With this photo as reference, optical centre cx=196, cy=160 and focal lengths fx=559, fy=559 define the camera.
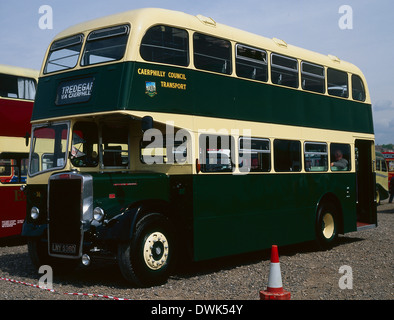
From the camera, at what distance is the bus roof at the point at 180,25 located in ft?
A: 27.8

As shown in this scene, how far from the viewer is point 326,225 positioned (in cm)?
1238

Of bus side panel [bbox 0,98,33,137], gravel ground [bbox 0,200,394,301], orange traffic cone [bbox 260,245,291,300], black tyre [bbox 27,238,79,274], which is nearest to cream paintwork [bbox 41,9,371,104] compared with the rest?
black tyre [bbox 27,238,79,274]

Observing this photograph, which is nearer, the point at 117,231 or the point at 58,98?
the point at 117,231

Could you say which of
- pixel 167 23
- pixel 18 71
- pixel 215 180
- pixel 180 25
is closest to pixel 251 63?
pixel 180 25

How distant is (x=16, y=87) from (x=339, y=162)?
7.93 m

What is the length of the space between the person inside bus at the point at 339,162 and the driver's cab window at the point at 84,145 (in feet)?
19.5

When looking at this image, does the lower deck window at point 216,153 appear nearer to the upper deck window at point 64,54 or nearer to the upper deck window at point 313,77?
the upper deck window at point 64,54

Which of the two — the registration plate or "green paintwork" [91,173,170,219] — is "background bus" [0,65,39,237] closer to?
the registration plate

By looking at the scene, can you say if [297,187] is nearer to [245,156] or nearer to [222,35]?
[245,156]

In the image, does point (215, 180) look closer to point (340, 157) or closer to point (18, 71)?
point (340, 157)

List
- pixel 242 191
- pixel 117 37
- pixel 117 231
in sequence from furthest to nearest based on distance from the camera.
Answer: pixel 242 191 < pixel 117 37 < pixel 117 231

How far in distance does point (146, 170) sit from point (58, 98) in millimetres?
1820

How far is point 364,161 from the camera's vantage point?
1411 centimetres
